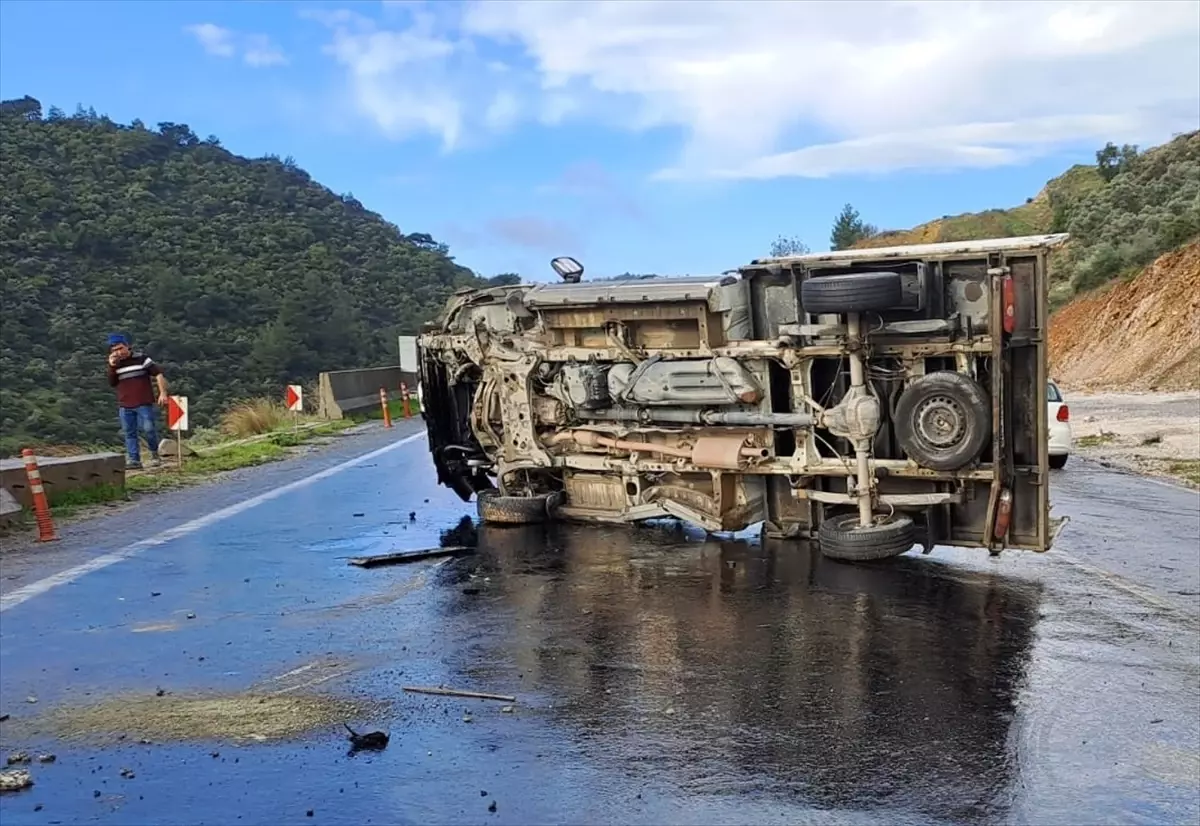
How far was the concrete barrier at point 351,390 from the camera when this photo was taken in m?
27.8

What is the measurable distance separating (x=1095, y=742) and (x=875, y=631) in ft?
6.24

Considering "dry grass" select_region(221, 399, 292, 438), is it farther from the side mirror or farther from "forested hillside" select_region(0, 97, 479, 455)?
the side mirror

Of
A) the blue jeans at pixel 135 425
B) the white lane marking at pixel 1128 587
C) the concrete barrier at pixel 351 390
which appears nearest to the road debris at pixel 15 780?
the white lane marking at pixel 1128 587

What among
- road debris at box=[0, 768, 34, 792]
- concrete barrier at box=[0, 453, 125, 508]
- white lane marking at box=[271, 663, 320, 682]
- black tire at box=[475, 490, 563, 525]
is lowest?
white lane marking at box=[271, 663, 320, 682]

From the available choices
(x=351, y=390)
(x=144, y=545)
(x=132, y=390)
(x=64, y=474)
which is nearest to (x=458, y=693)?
(x=144, y=545)

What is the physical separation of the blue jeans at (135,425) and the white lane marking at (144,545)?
3.03 m

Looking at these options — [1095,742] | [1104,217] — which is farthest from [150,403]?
[1104,217]

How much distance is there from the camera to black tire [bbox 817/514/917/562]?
838cm

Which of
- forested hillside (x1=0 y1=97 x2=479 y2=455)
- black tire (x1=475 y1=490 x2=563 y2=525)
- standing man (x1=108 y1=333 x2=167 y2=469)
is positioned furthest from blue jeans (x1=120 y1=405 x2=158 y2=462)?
forested hillside (x1=0 y1=97 x2=479 y2=455)

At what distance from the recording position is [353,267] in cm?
7138

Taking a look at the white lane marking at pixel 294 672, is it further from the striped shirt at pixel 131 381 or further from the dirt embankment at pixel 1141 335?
the dirt embankment at pixel 1141 335

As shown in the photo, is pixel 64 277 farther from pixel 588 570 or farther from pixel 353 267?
pixel 588 570

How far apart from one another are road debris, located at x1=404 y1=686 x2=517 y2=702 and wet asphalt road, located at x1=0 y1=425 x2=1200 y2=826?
0.07 meters

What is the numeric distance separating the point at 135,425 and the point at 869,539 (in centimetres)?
1270
